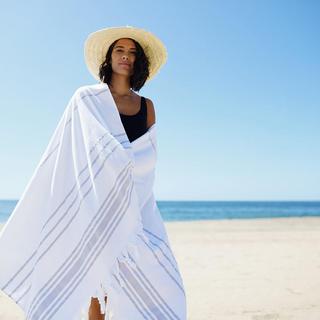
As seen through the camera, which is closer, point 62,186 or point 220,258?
point 62,186

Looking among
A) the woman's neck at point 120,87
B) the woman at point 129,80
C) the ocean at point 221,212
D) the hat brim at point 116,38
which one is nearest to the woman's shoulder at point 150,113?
the woman at point 129,80

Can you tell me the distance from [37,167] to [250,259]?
16.6ft

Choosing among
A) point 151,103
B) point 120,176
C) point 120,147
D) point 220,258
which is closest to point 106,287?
point 120,176

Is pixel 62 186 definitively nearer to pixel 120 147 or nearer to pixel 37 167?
pixel 37 167

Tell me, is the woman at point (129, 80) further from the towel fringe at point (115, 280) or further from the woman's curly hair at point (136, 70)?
the towel fringe at point (115, 280)

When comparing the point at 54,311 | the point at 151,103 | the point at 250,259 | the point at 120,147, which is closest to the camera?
the point at 54,311

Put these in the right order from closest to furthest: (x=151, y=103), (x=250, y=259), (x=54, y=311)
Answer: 1. (x=54, y=311)
2. (x=151, y=103)
3. (x=250, y=259)

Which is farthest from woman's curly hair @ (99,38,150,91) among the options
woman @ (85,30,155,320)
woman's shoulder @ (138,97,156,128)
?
woman's shoulder @ (138,97,156,128)

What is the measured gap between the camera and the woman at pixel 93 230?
2.22 m

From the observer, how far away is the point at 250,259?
6898 mm

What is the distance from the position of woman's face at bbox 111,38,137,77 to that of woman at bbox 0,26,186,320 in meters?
0.28

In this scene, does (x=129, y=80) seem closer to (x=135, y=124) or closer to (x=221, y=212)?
(x=135, y=124)

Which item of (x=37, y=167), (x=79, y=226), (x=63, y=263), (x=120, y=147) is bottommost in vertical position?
(x=63, y=263)

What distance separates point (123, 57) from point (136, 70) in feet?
0.45
